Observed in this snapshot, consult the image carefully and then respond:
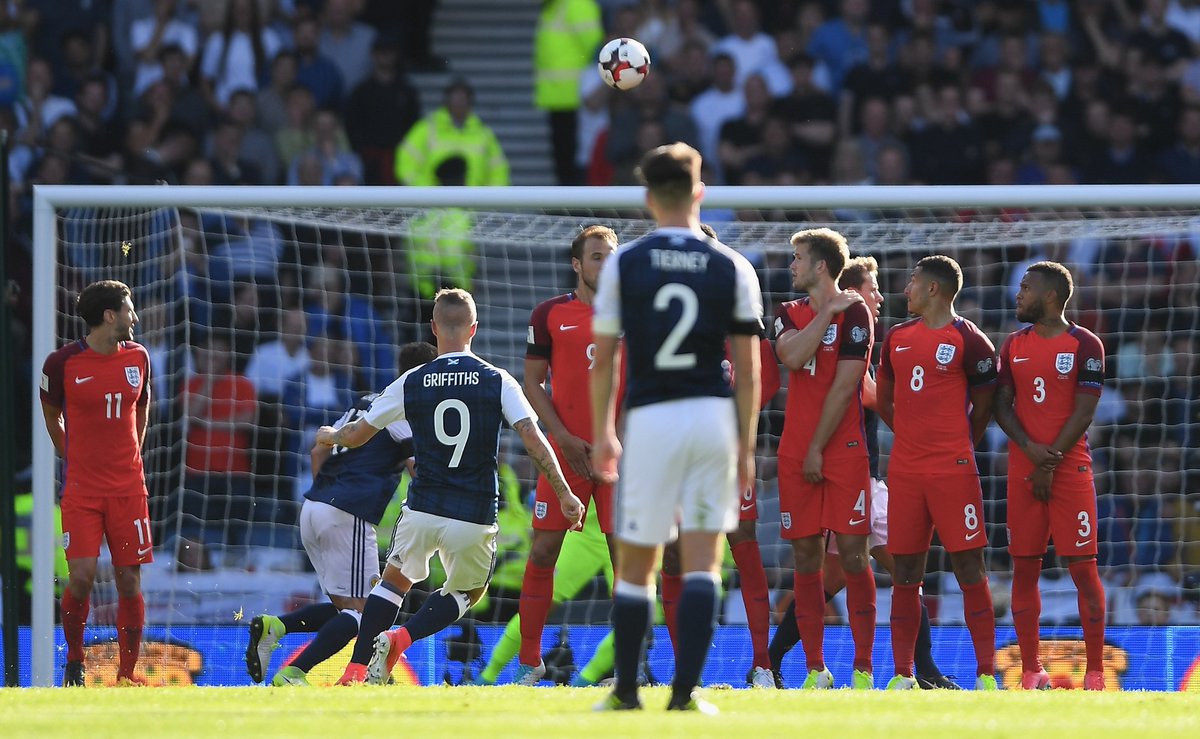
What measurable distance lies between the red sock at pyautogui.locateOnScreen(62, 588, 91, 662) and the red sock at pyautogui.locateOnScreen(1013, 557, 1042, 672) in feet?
16.7

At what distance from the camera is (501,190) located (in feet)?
32.3

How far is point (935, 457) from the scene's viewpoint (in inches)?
333

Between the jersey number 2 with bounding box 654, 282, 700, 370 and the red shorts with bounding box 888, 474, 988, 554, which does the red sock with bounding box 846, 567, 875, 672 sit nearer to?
the red shorts with bounding box 888, 474, 988, 554

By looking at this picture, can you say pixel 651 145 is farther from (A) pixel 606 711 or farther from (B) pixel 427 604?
(A) pixel 606 711

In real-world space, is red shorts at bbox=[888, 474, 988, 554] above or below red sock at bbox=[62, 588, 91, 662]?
above

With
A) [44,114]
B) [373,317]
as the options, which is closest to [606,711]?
[373,317]

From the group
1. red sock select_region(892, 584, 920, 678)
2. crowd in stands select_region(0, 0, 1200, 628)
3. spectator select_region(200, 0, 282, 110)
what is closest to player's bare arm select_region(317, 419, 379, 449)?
red sock select_region(892, 584, 920, 678)

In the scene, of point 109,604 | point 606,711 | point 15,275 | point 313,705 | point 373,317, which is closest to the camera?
point 606,711

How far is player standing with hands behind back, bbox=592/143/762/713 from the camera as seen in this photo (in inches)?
221

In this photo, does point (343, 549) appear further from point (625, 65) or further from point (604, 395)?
point (604, 395)

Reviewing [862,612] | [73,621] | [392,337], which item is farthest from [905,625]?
[392,337]

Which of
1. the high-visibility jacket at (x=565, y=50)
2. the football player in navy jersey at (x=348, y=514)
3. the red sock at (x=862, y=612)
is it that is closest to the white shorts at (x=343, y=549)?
the football player in navy jersey at (x=348, y=514)

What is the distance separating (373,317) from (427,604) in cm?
515

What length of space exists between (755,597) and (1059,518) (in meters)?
1.64
